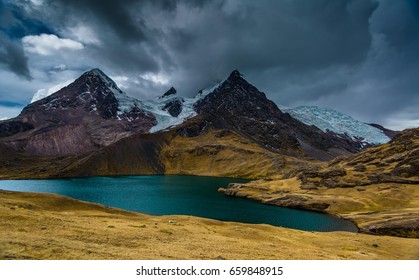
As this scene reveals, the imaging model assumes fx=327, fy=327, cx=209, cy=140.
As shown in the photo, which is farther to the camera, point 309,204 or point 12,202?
point 309,204

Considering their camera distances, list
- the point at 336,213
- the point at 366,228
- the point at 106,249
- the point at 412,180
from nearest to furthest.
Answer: the point at 106,249
the point at 366,228
the point at 336,213
the point at 412,180

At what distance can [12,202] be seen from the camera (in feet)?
196

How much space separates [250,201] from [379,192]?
61724 mm

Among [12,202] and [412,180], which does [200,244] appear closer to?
[12,202]

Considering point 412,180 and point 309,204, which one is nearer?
point 309,204

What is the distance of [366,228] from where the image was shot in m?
103

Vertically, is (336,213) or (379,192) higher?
(379,192)

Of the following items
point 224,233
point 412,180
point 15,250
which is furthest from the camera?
point 412,180

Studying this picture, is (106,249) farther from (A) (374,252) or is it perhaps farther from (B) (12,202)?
(A) (374,252)

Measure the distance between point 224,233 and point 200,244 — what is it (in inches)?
761

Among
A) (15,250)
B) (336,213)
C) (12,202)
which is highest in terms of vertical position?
(336,213)
